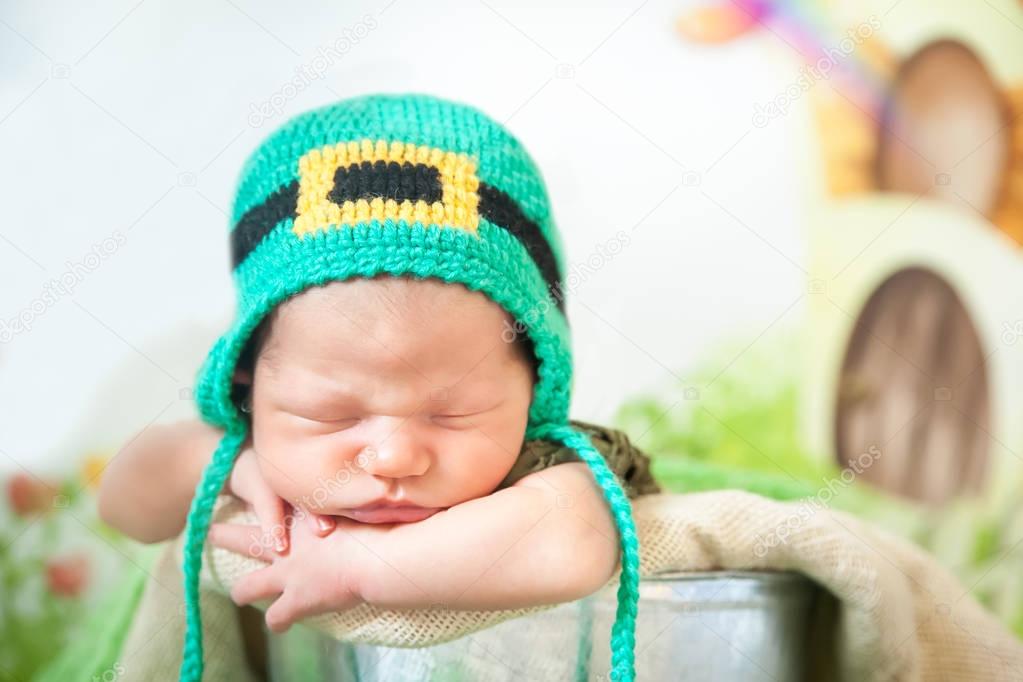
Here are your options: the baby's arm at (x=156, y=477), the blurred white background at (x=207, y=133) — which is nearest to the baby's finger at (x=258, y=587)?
the baby's arm at (x=156, y=477)

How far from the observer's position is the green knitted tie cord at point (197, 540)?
0.80 metres

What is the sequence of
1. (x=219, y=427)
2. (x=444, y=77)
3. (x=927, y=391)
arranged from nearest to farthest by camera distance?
(x=219, y=427) → (x=444, y=77) → (x=927, y=391)

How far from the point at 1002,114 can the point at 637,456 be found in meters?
0.77

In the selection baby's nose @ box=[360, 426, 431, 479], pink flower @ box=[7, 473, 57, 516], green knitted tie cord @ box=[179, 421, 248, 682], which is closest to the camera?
baby's nose @ box=[360, 426, 431, 479]

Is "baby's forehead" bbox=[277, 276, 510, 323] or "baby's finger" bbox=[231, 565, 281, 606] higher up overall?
"baby's forehead" bbox=[277, 276, 510, 323]

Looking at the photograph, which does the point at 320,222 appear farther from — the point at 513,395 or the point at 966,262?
the point at 966,262

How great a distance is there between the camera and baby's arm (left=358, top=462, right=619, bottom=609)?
695mm

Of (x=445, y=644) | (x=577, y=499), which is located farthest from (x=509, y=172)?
(x=445, y=644)

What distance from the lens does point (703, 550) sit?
80cm

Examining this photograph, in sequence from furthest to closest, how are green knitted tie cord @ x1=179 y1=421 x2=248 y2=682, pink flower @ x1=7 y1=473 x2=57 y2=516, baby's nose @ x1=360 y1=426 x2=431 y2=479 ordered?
1. pink flower @ x1=7 y1=473 x2=57 y2=516
2. green knitted tie cord @ x1=179 y1=421 x2=248 y2=682
3. baby's nose @ x1=360 y1=426 x2=431 y2=479

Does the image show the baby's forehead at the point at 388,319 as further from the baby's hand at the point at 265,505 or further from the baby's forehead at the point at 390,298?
the baby's hand at the point at 265,505

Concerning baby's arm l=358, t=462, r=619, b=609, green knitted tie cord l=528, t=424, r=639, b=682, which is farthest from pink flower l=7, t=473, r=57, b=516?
green knitted tie cord l=528, t=424, r=639, b=682

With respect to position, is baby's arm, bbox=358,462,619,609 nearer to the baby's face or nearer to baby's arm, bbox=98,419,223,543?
the baby's face

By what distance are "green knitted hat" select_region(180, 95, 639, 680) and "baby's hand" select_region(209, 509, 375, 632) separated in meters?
0.08
